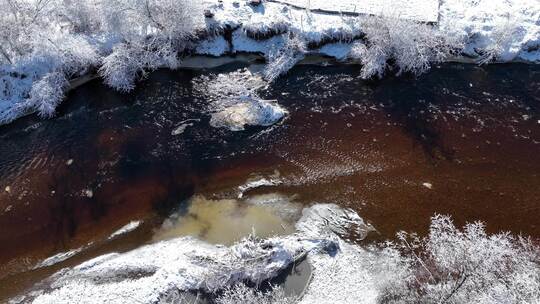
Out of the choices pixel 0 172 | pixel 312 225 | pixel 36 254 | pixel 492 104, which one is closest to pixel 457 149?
pixel 492 104

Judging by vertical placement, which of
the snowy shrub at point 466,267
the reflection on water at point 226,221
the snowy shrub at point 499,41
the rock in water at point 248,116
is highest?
the snowy shrub at point 499,41

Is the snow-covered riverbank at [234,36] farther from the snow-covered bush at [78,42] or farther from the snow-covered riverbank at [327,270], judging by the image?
the snow-covered riverbank at [327,270]

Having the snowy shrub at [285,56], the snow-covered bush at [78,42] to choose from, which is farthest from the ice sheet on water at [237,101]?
the snow-covered bush at [78,42]

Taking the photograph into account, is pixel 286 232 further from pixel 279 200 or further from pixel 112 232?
pixel 112 232

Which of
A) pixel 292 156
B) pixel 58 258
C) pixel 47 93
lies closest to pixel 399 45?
pixel 292 156

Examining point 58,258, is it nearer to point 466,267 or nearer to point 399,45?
point 466,267

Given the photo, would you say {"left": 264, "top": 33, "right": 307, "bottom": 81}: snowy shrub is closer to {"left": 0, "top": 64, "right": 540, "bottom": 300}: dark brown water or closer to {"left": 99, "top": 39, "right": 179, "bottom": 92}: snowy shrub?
{"left": 0, "top": 64, "right": 540, "bottom": 300}: dark brown water

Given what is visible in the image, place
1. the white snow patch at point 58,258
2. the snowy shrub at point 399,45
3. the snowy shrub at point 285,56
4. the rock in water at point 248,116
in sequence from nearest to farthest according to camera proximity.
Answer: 1. the white snow patch at point 58,258
2. the rock in water at point 248,116
3. the snowy shrub at point 399,45
4. the snowy shrub at point 285,56
